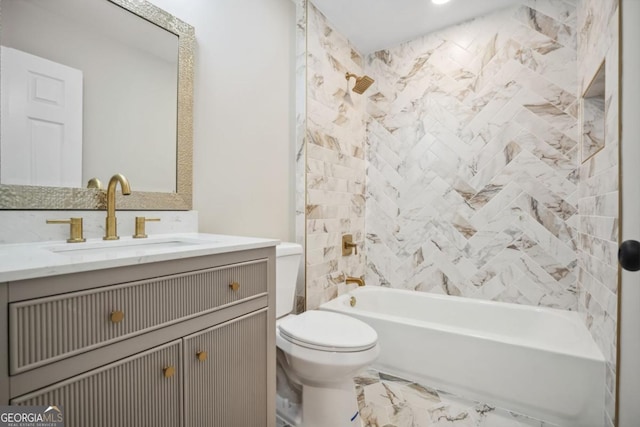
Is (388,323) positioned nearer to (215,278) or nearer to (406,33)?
(215,278)

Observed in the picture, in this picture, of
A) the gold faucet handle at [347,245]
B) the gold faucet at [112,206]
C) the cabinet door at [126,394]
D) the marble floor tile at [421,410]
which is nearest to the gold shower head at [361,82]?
the gold faucet handle at [347,245]

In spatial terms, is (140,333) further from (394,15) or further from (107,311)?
(394,15)

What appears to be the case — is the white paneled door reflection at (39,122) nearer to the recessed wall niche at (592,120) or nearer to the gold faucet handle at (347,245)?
the gold faucet handle at (347,245)

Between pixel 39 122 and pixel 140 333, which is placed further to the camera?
pixel 39 122

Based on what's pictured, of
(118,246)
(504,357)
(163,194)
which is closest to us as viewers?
(118,246)

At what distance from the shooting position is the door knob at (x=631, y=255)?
61cm

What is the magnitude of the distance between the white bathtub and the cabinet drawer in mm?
1309

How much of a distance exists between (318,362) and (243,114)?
143 cm

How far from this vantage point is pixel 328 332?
1.49m

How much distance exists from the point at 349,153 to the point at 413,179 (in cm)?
59

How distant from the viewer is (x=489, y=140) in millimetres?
2328

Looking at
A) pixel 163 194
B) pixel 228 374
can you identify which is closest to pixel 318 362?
pixel 228 374

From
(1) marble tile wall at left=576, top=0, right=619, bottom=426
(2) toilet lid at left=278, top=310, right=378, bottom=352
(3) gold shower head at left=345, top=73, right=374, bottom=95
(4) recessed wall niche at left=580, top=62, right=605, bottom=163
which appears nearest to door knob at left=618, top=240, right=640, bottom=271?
(1) marble tile wall at left=576, top=0, right=619, bottom=426

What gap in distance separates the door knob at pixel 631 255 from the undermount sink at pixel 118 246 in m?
1.23
